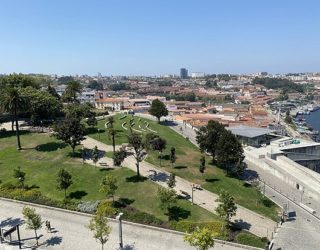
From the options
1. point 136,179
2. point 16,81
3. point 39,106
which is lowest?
point 136,179

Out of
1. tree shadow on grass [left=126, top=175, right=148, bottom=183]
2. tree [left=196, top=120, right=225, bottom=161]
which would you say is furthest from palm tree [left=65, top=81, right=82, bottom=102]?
tree shadow on grass [left=126, top=175, right=148, bottom=183]

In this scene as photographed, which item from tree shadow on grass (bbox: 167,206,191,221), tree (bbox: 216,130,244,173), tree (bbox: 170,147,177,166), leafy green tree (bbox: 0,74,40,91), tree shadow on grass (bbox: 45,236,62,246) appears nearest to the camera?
tree shadow on grass (bbox: 45,236,62,246)

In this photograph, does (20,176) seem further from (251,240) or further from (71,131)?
(251,240)

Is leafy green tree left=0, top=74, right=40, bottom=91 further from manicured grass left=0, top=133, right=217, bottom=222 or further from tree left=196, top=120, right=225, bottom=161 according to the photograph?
tree left=196, top=120, right=225, bottom=161

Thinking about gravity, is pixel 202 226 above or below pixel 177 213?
below

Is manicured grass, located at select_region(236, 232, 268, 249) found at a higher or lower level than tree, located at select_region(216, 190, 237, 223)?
lower

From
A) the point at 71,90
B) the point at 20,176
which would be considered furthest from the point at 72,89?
the point at 20,176

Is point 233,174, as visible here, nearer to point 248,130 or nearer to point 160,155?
point 160,155
